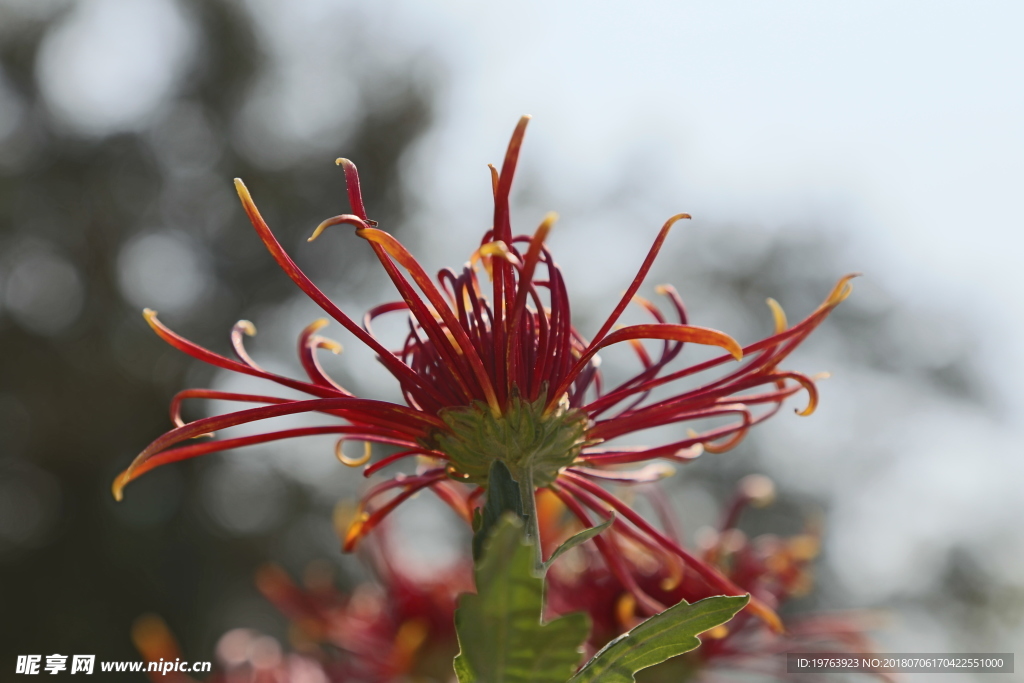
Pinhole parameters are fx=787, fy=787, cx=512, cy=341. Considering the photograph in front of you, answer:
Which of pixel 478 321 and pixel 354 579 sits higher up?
pixel 354 579

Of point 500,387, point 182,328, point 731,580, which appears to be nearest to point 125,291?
point 182,328

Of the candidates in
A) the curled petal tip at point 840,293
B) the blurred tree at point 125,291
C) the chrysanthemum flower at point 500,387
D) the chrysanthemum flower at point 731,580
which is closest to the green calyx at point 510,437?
the chrysanthemum flower at point 500,387

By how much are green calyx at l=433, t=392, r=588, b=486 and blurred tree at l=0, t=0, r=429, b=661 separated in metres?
4.86

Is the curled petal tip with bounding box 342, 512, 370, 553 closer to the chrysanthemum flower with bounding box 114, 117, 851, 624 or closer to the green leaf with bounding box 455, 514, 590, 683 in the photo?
the chrysanthemum flower with bounding box 114, 117, 851, 624

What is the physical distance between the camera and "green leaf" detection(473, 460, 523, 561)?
1.50 feet

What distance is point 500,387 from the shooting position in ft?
1.86

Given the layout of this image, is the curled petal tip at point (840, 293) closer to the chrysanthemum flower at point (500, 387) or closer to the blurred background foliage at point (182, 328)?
the chrysanthemum flower at point (500, 387)

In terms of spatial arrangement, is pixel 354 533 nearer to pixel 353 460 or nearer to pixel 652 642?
pixel 353 460

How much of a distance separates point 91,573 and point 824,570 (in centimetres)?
539

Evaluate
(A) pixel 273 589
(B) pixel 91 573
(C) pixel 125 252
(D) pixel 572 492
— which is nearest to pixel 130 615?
(B) pixel 91 573

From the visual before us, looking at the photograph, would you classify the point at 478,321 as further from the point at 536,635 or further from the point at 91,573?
the point at 91,573

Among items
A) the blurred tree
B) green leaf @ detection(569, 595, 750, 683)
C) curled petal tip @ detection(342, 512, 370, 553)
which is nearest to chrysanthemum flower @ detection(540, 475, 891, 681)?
curled petal tip @ detection(342, 512, 370, 553)

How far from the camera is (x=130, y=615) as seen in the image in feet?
16.1

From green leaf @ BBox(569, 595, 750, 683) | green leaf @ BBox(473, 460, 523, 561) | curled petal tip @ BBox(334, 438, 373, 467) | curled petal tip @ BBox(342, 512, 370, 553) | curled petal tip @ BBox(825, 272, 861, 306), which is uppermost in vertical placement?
curled petal tip @ BBox(334, 438, 373, 467)
